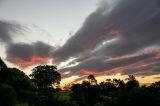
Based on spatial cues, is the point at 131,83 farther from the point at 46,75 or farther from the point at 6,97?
the point at 6,97

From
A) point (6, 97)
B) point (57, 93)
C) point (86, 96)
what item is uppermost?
point (57, 93)

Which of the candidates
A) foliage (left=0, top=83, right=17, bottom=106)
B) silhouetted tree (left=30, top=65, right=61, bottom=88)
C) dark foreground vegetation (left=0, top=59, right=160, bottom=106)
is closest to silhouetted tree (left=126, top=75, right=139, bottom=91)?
dark foreground vegetation (left=0, top=59, right=160, bottom=106)

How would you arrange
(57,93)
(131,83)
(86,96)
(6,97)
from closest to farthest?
(6,97), (86,96), (57,93), (131,83)

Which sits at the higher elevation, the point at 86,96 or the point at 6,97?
the point at 6,97

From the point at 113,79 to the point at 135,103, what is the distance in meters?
121

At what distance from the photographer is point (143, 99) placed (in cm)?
5181

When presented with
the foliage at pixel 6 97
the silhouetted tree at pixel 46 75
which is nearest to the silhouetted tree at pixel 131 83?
the silhouetted tree at pixel 46 75

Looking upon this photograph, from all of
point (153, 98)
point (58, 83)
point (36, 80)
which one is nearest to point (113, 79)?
point (58, 83)

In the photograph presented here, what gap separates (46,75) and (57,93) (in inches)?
1846

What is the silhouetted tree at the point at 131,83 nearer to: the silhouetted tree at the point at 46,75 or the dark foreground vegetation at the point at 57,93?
the dark foreground vegetation at the point at 57,93

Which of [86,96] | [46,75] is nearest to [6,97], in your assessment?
[86,96]

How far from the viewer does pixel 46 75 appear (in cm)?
16375

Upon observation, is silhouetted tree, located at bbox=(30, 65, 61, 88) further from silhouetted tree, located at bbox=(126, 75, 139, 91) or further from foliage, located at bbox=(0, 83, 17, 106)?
foliage, located at bbox=(0, 83, 17, 106)

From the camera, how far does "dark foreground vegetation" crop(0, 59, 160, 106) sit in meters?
53.2
